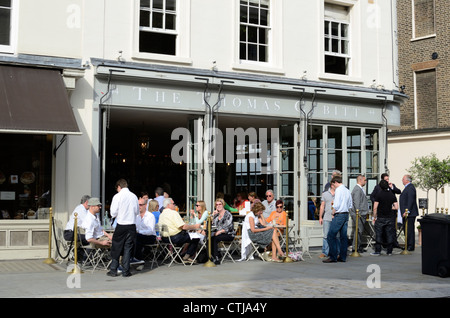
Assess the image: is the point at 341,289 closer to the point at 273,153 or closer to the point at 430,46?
the point at 273,153

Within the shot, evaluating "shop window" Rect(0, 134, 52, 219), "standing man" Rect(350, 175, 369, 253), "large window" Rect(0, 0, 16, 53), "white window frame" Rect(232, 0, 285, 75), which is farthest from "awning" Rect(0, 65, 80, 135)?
"standing man" Rect(350, 175, 369, 253)

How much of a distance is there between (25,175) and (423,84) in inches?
713

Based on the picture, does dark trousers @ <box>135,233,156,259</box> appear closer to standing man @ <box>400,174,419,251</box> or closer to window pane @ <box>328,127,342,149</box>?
window pane @ <box>328,127,342,149</box>

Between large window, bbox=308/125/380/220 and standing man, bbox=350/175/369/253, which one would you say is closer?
standing man, bbox=350/175/369/253

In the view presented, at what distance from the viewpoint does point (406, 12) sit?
26031 mm

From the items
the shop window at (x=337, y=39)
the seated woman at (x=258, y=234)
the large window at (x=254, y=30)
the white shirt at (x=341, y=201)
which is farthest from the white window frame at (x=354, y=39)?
the seated woman at (x=258, y=234)

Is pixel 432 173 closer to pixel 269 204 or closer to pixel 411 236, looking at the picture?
pixel 411 236

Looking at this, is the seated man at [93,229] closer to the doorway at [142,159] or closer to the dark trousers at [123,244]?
the dark trousers at [123,244]

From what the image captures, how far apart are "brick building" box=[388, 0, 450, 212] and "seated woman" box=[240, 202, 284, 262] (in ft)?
43.2

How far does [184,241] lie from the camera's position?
12062 mm

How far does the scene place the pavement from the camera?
8695mm

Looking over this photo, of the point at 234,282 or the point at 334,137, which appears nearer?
the point at 234,282

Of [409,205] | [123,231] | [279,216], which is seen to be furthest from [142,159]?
[123,231]
